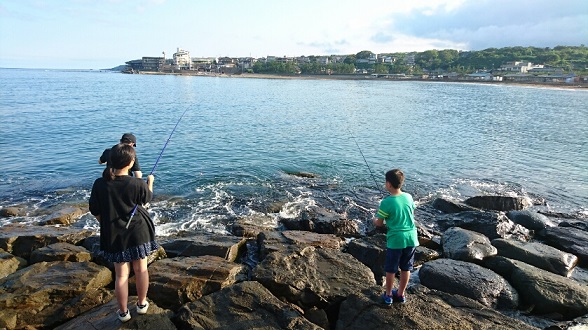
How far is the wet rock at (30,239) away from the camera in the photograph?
8.23 m

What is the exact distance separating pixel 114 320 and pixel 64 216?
7.52 meters

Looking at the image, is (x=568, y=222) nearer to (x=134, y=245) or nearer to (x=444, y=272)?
(x=444, y=272)

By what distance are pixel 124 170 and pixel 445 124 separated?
35061 millimetres

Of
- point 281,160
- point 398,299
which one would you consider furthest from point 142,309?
point 281,160

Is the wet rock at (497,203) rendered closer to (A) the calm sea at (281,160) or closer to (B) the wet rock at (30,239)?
(A) the calm sea at (281,160)

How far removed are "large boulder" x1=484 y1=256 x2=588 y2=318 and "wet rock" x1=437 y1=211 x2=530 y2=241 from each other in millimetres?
3204

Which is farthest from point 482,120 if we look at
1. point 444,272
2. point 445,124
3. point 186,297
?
point 186,297

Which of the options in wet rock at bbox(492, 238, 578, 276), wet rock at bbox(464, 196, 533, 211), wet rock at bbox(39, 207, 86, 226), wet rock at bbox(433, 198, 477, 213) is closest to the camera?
wet rock at bbox(492, 238, 578, 276)

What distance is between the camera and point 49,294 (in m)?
5.73

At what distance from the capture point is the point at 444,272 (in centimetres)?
705

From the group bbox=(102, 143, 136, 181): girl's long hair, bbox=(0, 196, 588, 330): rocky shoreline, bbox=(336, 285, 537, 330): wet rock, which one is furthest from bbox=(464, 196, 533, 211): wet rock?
bbox=(102, 143, 136, 181): girl's long hair

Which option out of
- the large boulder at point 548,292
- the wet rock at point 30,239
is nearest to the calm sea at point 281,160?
the wet rock at point 30,239

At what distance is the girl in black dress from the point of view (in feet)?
14.1

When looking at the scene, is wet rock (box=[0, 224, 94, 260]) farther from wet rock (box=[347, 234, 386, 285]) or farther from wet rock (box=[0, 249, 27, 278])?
wet rock (box=[347, 234, 386, 285])
